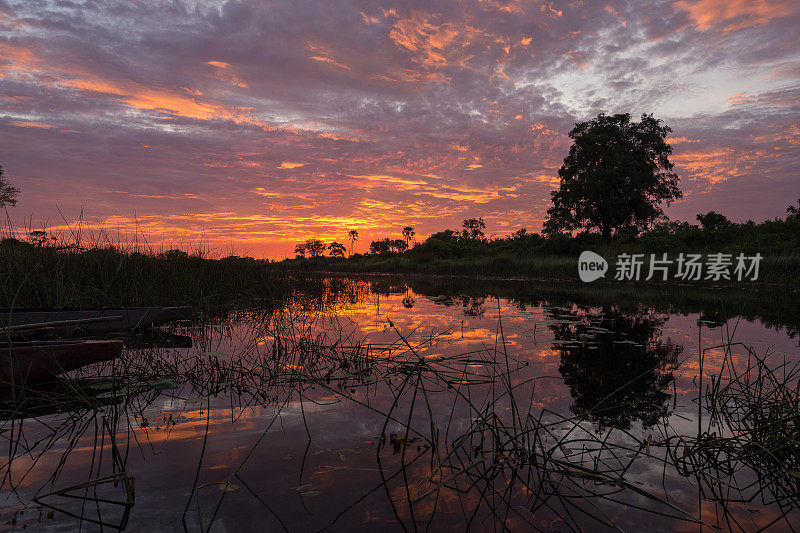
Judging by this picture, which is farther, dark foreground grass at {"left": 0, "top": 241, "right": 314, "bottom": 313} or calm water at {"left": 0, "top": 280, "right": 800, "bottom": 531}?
dark foreground grass at {"left": 0, "top": 241, "right": 314, "bottom": 313}

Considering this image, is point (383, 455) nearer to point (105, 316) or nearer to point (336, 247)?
point (105, 316)

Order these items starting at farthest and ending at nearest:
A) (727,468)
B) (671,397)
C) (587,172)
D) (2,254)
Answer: (587,172) < (2,254) < (671,397) < (727,468)

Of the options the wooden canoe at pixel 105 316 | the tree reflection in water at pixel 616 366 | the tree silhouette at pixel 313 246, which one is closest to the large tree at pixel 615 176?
the tree reflection in water at pixel 616 366

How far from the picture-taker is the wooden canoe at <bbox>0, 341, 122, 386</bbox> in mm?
3842

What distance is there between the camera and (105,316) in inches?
255

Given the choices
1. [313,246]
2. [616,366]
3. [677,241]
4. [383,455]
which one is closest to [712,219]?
[677,241]

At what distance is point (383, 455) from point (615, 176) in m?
40.5

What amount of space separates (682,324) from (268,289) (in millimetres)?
11838

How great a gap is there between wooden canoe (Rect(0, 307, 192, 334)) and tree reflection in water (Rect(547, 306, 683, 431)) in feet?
19.7

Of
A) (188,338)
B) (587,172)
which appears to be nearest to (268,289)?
(188,338)

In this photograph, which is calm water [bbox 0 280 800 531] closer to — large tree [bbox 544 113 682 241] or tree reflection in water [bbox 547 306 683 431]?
tree reflection in water [bbox 547 306 683 431]

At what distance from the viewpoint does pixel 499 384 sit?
4477mm

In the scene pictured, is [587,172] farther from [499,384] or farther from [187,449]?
[187,449]

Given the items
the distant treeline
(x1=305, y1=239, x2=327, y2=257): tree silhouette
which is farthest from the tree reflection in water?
(x1=305, y1=239, x2=327, y2=257): tree silhouette
